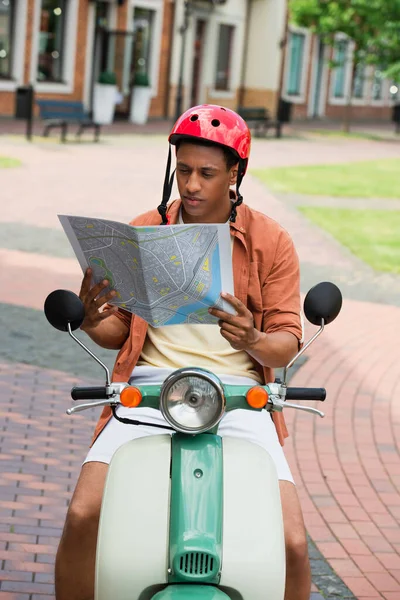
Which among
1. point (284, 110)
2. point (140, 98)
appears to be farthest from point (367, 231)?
point (284, 110)

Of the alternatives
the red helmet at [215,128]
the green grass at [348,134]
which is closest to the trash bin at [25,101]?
the green grass at [348,134]

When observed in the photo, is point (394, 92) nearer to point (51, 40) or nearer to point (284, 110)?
point (284, 110)

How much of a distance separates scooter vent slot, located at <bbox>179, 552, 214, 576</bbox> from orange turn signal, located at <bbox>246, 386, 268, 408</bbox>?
0.43 metres

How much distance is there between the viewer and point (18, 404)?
6.82 metres

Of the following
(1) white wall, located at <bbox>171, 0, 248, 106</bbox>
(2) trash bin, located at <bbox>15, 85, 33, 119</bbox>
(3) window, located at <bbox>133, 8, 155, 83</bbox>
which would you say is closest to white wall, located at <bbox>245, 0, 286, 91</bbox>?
(1) white wall, located at <bbox>171, 0, 248, 106</bbox>

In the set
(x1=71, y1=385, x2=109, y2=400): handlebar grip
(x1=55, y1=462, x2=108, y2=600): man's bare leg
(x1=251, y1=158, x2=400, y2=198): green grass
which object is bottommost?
(x1=251, y1=158, x2=400, y2=198): green grass

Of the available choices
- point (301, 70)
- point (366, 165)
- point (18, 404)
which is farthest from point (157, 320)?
point (301, 70)

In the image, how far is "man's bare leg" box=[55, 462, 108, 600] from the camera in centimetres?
317

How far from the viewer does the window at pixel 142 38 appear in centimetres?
3394

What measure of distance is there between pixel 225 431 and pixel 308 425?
11.9 ft

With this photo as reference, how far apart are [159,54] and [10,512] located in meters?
30.7

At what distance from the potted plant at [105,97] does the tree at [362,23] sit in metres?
6.54

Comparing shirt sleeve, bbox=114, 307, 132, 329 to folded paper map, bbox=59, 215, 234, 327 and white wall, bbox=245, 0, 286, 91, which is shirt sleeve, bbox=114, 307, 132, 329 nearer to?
folded paper map, bbox=59, 215, 234, 327

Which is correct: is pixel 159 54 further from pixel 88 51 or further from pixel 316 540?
pixel 316 540
